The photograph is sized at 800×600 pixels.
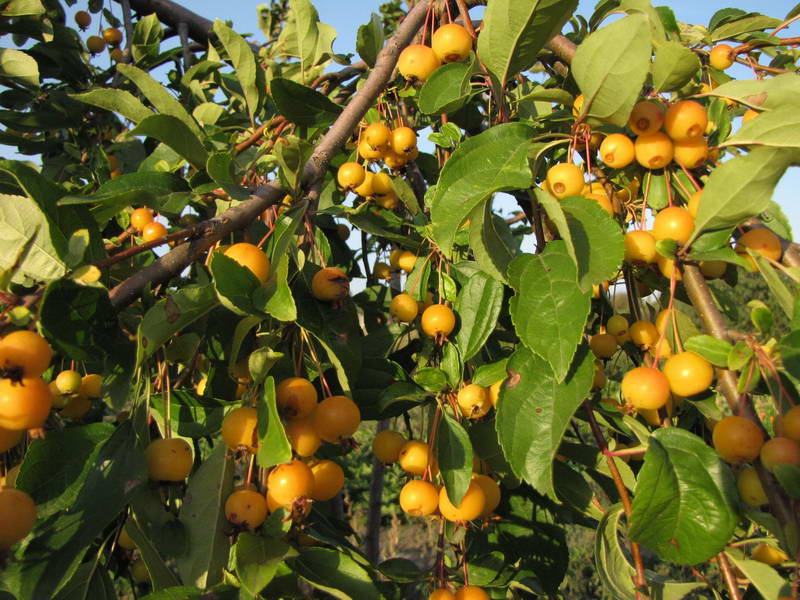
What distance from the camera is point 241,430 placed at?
1.12m

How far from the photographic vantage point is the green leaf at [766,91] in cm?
128

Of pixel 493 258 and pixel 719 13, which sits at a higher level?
pixel 719 13

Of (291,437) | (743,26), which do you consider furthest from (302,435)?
(743,26)

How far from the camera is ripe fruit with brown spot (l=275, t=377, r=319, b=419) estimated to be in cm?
114

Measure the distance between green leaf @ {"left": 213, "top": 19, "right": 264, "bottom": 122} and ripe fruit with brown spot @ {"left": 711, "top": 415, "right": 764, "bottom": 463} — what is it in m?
1.63

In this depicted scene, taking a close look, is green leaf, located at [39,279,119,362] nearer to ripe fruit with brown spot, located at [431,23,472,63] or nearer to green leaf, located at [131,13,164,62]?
ripe fruit with brown spot, located at [431,23,472,63]

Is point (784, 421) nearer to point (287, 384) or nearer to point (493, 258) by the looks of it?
point (493, 258)

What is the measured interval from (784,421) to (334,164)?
163 cm

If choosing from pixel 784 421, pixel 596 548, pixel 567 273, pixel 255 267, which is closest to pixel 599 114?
pixel 567 273

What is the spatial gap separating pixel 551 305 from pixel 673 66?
1.98 ft

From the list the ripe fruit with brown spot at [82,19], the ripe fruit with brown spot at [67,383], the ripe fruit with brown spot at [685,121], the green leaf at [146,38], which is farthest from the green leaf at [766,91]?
the ripe fruit with brown spot at [82,19]

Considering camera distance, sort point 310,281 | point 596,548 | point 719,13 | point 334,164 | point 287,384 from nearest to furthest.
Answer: point 287,384 → point 596,548 → point 310,281 → point 719,13 → point 334,164

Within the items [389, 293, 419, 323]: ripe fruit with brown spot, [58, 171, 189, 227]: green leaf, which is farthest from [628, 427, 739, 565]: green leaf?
[58, 171, 189, 227]: green leaf

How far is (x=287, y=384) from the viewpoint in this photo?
116 cm
